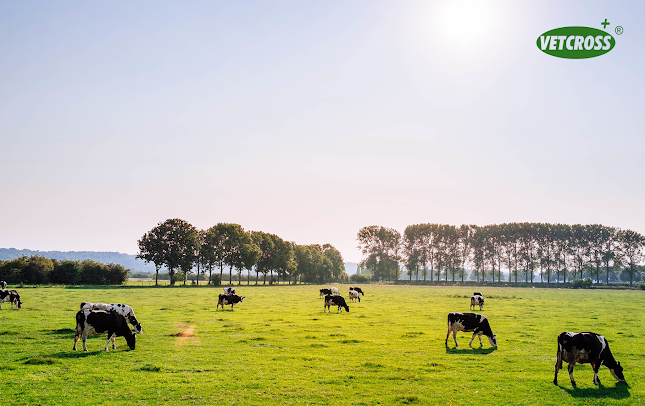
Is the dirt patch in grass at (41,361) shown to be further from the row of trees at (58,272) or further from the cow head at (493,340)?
the row of trees at (58,272)

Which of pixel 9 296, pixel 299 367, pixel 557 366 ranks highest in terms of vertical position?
pixel 557 366

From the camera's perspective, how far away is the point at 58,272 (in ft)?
308

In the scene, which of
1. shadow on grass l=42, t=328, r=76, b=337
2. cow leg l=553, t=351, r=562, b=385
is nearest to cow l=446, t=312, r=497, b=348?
cow leg l=553, t=351, r=562, b=385

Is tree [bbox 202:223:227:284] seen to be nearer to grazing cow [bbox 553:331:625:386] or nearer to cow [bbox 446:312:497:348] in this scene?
cow [bbox 446:312:497:348]

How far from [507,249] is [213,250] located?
117 metres

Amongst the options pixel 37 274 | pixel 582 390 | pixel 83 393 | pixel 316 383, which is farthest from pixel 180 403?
pixel 37 274

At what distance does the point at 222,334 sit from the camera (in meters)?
26.5

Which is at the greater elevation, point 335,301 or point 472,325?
point 472,325

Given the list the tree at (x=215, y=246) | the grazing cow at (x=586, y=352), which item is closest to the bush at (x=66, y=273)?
the tree at (x=215, y=246)

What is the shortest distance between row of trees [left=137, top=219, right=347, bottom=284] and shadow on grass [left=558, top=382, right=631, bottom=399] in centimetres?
9559

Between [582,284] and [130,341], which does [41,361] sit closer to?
[130,341]

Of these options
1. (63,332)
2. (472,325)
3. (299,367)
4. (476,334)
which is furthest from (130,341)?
(476,334)

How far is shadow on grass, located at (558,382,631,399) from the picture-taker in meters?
14.8

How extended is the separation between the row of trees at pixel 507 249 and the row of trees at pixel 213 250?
50.3m
